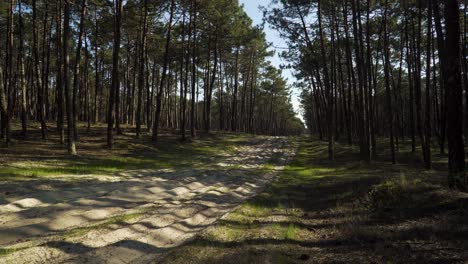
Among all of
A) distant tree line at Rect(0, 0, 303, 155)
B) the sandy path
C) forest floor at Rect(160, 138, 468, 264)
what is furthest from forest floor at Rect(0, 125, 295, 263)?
distant tree line at Rect(0, 0, 303, 155)

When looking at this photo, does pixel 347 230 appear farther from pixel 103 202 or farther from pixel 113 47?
pixel 113 47

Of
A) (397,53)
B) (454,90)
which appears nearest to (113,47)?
(397,53)

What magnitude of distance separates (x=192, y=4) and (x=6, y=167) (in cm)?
2133

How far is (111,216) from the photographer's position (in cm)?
784

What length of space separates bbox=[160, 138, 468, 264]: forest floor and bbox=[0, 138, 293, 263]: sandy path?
0.69 metres

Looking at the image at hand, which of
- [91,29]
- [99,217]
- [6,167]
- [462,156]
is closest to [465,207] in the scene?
[462,156]

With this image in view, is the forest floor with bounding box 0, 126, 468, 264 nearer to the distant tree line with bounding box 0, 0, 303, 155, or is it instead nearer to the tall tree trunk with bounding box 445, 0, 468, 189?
the tall tree trunk with bounding box 445, 0, 468, 189

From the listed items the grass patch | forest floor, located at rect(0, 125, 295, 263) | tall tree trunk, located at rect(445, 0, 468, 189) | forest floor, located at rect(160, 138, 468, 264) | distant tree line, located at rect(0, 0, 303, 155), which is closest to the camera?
forest floor, located at rect(160, 138, 468, 264)

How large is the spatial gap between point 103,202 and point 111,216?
1.20 meters

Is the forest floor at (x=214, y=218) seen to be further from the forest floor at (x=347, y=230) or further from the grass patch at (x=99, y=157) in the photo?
the grass patch at (x=99, y=157)

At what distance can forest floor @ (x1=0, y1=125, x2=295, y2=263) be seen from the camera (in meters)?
5.79

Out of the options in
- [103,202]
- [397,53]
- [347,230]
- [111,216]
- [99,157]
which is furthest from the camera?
[397,53]

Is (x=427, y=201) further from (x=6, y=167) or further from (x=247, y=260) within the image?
(x=6, y=167)

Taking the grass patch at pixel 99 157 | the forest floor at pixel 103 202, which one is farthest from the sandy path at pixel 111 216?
the grass patch at pixel 99 157
